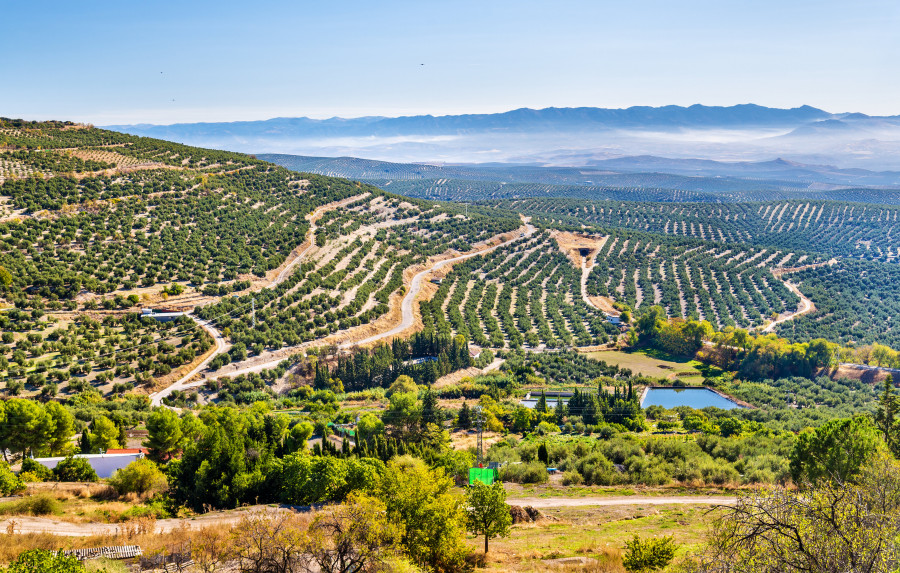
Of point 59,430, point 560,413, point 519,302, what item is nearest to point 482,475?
point 560,413

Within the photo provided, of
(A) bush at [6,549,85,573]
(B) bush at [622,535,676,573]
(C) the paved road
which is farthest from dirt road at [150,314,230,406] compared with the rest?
(B) bush at [622,535,676,573]

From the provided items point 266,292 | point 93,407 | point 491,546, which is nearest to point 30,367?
point 93,407

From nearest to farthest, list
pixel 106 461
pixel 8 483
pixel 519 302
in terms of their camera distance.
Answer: pixel 8 483
pixel 106 461
pixel 519 302

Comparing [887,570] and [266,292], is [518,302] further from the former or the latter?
[887,570]

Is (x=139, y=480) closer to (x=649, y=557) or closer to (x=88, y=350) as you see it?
(x=649, y=557)

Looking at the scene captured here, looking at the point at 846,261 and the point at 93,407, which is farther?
the point at 846,261

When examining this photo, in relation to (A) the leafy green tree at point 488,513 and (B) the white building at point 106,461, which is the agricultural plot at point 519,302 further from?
(A) the leafy green tree at point 488,513
